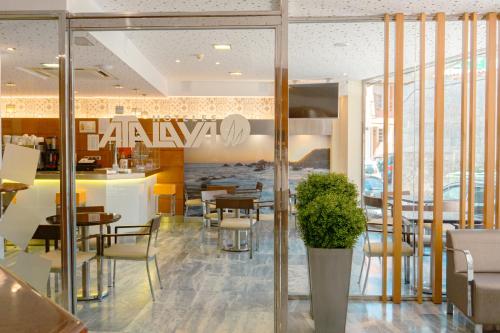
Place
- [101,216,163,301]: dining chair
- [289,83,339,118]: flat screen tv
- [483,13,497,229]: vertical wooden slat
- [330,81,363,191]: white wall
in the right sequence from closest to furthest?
1. [101,216,163,301]: dining chair
2. [483,13,497,229]: vertical wooden slat
3. [289,83,339,118]: flat screen tv
4. [330,81,363,191]: white wall

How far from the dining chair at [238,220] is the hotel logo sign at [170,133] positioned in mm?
→ 534

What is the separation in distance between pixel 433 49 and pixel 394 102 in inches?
34.6

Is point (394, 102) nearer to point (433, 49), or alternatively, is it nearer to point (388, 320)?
point (433, 49)

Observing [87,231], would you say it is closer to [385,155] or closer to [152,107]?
[152,107]

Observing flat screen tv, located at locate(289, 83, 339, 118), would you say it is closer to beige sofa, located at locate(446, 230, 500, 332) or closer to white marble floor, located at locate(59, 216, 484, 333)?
white marble floor, located at locate(59, 216, 484, 333)

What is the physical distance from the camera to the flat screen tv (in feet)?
15.1

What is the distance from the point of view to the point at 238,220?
14.0 ft

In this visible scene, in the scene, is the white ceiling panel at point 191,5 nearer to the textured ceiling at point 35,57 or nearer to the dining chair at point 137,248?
the textured ceiling at point 35,57

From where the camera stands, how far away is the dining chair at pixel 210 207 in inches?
167

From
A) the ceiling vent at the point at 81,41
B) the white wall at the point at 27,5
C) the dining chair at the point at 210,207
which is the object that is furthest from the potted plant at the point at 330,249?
the white wall at the point at 27,5

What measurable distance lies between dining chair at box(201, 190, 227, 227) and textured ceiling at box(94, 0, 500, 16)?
1.60m

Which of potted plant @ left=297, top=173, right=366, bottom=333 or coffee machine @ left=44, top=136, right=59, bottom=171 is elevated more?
coffee machine @ left=44, top=136, right=59, bottom=171

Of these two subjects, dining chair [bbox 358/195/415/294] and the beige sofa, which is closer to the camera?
the beige sofa

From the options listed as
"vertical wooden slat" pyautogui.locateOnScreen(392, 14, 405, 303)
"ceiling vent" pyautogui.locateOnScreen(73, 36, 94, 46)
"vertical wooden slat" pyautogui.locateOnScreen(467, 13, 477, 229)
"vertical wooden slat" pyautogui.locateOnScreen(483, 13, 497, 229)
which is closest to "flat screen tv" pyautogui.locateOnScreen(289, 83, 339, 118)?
"vertical wooden slat" pyautogui.locateOnScreen(392, 14, 405, 303)
